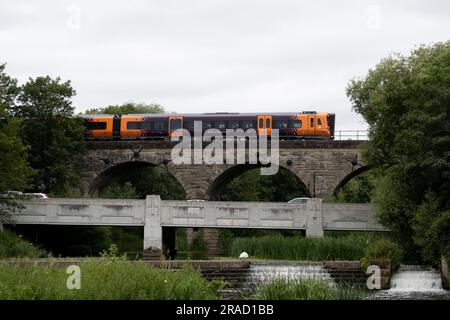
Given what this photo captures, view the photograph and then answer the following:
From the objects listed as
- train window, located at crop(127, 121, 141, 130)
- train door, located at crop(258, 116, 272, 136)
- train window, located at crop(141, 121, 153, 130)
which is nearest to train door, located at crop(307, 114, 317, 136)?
train door, located at crop(258, 116, 272, 136)

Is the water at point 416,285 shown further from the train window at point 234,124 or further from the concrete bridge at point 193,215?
the train window at point 234,124

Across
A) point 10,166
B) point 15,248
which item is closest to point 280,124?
point 10,166

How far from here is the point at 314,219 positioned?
35.8 m

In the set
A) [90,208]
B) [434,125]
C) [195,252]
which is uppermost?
[434,125]

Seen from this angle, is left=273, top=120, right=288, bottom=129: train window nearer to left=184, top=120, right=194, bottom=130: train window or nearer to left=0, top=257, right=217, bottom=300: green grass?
left=184, top=120, right=194, bottom=130: train window

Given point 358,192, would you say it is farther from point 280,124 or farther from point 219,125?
point 219,125

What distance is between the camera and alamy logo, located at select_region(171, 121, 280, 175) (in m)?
47.5

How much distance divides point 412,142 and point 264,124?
22990 mm

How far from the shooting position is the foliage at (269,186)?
65.7 meters

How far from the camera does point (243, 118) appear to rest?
50219mm

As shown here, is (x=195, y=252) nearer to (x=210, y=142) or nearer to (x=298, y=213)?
(x=210, y=142)

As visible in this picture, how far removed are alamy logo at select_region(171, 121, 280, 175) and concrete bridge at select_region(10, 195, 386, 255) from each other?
10.8m
